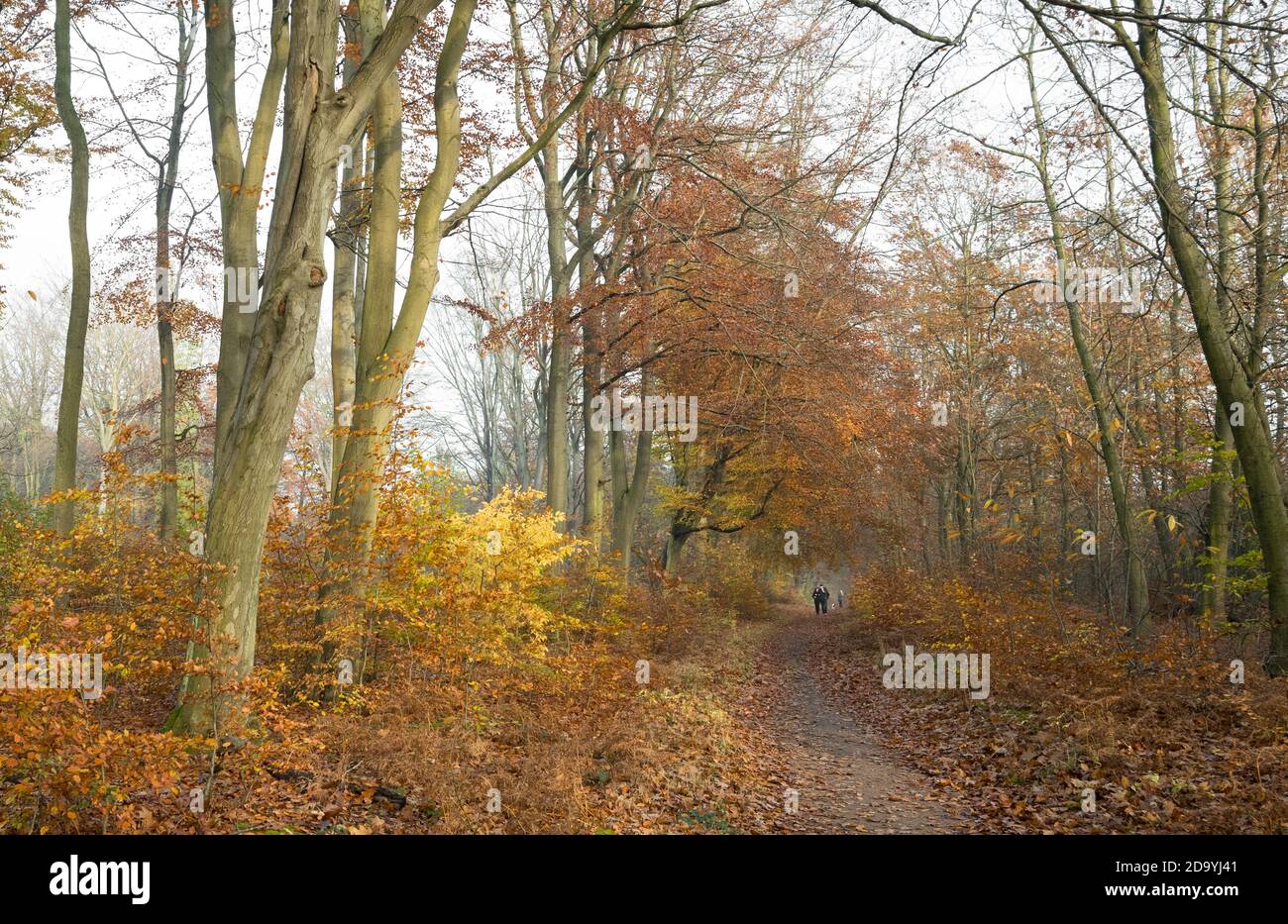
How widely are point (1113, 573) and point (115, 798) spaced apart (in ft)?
76.7

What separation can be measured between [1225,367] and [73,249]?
1608 centimetres

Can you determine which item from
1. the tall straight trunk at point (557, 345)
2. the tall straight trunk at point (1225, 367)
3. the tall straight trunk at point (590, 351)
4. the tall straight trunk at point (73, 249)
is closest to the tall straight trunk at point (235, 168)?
the tall straight trunk at point (73, 249)

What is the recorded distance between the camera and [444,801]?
18.5 ft

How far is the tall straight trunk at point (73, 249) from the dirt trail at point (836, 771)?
11.5 m

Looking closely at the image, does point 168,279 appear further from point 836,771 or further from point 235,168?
point 836,771

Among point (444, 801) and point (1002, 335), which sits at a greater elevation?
point (1002, 335)

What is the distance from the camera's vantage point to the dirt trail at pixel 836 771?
6.77 metres

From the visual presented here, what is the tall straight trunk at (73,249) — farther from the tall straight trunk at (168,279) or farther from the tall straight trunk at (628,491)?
the tall straight trunk at (628,491)

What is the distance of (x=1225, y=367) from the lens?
7.96 meters

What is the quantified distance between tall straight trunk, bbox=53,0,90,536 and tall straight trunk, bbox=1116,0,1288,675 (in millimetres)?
14693

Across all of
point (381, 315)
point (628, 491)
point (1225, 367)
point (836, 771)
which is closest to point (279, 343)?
point (381, 315)
